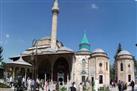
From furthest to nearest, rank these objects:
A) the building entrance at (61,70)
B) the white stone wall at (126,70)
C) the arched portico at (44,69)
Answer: the arched portico at (44,69)
the building entrance at (61,70)
the white stone wall at (126,70)

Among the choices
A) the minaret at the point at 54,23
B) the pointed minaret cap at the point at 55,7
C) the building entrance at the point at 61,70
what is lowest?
the building entrance at the point at 61,70

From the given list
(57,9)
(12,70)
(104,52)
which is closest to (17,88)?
(12,70)

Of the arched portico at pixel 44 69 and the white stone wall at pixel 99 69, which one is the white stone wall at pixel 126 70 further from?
the arched portico at pixel 44 69

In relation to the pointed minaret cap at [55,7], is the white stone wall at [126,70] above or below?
below

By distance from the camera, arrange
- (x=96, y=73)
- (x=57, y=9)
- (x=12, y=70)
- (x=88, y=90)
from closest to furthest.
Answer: (x=88, y=90)
(x=12, y=70)
(x=96, y=73)
(x=57, y=9)

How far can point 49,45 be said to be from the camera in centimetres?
4575

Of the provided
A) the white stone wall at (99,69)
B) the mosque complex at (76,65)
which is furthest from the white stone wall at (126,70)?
the white stone wall at (99,69)

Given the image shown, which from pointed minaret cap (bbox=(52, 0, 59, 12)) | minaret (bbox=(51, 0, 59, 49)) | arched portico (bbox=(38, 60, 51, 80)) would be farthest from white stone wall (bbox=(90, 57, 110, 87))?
pointed minaret cap (bbox=(52, 0, 59, 12))

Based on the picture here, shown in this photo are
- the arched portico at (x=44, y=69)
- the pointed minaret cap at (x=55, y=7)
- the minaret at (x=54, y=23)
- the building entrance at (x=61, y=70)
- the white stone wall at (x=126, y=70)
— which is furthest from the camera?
the pointed minaret cap at (x=55, y=7)

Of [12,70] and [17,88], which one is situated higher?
[12,70]

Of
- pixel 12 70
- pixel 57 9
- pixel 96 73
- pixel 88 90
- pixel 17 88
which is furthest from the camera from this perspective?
pixel 57 9

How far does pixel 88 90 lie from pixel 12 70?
14337 millimetres

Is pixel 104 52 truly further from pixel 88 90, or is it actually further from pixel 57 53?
pixel 88 90

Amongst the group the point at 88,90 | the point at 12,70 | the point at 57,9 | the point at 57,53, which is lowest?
the point at 88,90
